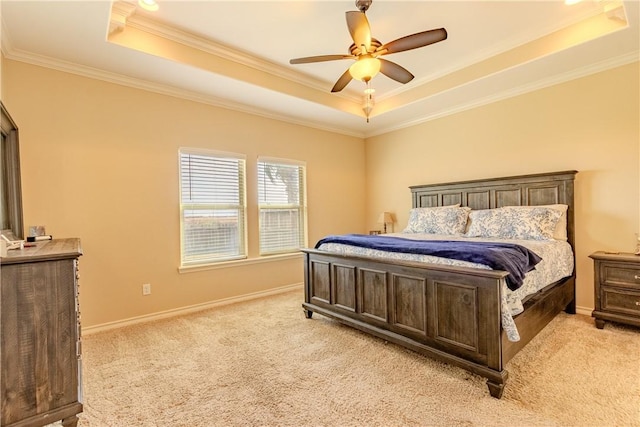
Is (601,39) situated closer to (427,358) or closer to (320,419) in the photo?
(427,358)

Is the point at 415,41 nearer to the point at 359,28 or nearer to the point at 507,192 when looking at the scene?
the point at 359,28

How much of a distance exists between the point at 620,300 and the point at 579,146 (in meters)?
1.65

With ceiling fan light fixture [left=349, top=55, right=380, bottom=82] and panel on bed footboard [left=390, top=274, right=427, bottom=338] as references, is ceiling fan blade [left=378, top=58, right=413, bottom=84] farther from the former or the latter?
panel on bed footboard [left=390, top=274, right=427, bottom=338]

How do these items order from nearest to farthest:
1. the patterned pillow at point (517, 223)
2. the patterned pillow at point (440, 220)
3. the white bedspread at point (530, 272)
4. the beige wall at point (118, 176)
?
1. the white bedspread at point (530, 272)
2. the beige wall at point (118, 176)
3. the patterned pillow at point (517, 223)
4. the patterned pillow at point (440, 220)

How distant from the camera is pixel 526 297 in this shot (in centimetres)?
227

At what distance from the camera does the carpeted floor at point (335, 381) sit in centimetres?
174

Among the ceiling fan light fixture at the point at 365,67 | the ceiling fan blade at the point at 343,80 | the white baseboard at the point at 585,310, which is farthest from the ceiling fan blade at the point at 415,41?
the white baseboard at the point at 585,310

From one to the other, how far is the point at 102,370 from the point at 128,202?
1694 mm

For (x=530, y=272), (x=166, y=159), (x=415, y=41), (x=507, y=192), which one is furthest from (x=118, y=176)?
(x=507, y=192)

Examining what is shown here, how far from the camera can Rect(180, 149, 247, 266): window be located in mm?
3699

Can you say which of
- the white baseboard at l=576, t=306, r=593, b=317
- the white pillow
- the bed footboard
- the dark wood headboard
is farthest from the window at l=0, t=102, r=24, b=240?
the white baseboard at l=576, t=306, r=593, b=317

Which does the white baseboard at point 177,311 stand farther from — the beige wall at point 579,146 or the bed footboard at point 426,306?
the beige wall at point 579,146

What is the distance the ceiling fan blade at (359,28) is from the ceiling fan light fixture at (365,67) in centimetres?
8

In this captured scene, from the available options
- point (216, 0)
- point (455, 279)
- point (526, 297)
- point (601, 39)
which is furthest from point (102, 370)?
point (601, 39)
